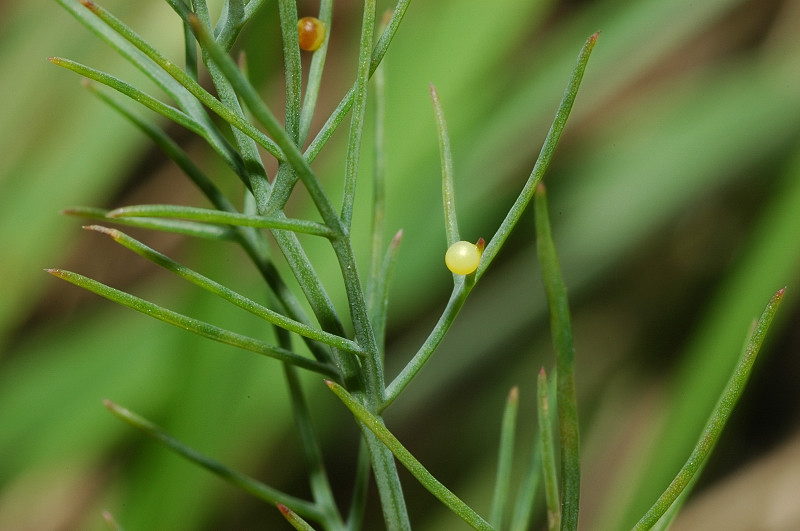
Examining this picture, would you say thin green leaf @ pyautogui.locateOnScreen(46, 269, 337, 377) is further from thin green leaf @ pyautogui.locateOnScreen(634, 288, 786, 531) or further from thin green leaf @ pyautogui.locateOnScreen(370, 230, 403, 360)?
thin green leaf @ pyautogui.locateOnScreen(634, 288, 786, 531)

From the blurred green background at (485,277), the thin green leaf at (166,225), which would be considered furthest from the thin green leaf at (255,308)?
the blurred green background at (485,277)

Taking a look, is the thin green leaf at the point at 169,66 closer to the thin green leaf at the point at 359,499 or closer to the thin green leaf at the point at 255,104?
the thin green leaf at the point at 255,104

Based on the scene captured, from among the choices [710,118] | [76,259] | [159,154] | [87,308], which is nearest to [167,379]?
[87,308]

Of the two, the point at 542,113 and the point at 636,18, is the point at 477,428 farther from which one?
the point at 636,18

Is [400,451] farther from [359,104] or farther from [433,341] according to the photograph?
[359,104]

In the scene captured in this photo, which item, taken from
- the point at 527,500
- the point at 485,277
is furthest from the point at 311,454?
the point at 485,277
